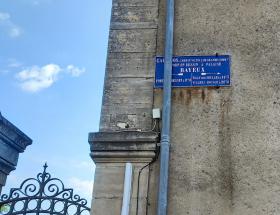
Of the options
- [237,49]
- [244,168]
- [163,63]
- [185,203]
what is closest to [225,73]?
[237,49]

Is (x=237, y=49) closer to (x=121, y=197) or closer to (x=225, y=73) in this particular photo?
(x=225, y=73)

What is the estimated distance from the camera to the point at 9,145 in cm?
536

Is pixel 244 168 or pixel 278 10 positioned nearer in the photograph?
pixel 244 168

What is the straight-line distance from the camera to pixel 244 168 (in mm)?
4020

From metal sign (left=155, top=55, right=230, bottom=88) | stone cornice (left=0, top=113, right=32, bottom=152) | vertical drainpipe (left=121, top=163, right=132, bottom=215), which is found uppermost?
metal sign (left=155, top=55, right=230, bottom=88)

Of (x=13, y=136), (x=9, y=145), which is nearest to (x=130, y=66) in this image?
(x=13, y=136)

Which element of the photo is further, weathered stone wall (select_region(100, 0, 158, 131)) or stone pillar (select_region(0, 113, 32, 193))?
stone pillar (select_region(0, 113, 32, 193))

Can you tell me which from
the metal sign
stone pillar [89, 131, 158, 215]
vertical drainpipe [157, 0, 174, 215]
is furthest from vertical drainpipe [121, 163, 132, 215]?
the metal sign

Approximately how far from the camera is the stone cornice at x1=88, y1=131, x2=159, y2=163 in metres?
4.17

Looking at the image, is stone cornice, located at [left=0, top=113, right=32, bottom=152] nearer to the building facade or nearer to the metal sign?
the building facade

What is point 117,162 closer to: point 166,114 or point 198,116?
point 166,114

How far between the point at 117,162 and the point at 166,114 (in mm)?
658

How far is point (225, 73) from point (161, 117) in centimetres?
81

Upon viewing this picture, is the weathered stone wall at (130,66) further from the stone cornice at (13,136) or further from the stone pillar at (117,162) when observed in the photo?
the stone cornice at (13,136)
